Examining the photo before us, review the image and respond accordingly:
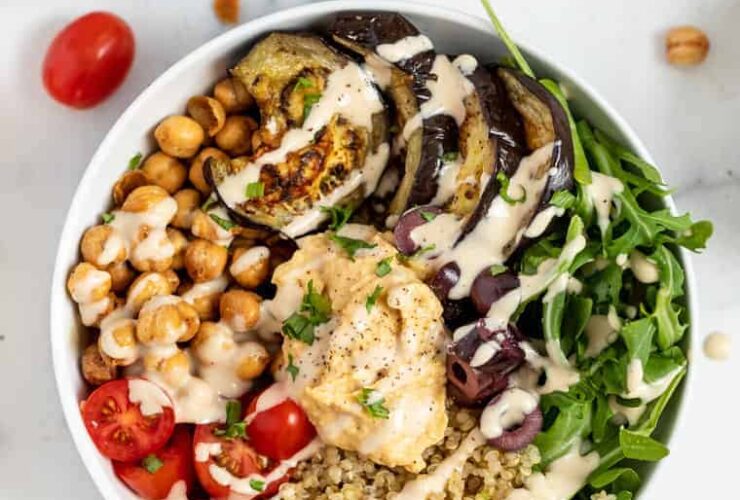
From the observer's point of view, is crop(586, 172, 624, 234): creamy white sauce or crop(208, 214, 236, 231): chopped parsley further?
crop(208, 214, 236, 231): chopped parsley

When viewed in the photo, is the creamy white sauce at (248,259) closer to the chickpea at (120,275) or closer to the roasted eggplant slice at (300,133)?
the roasted eggplant slice at (300,133)

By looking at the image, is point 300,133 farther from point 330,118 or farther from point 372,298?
point 372,298

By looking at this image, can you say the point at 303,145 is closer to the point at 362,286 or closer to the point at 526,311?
the point at 362,286

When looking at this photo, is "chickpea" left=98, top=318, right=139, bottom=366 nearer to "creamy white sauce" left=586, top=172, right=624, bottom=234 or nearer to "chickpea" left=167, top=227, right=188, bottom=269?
"chickpea" left=167, top=227, right=188, bottom=269

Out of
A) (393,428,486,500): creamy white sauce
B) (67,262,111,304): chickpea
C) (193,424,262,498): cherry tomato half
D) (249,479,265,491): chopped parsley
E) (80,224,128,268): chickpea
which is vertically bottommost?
(249,479,265,491): chopped parsley

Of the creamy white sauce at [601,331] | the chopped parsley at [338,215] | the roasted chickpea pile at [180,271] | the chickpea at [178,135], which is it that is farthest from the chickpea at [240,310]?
the creamy white sauce at [601,331]

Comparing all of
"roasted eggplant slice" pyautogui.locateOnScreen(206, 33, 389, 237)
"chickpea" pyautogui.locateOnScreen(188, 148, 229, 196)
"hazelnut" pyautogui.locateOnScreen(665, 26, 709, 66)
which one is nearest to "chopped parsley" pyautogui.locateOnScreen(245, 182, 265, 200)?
"roasted eggplant slice" pyautogui.locateOnScreen(206, 33, 389, 237)

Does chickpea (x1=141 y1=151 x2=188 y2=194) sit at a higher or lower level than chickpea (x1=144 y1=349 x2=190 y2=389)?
higher
